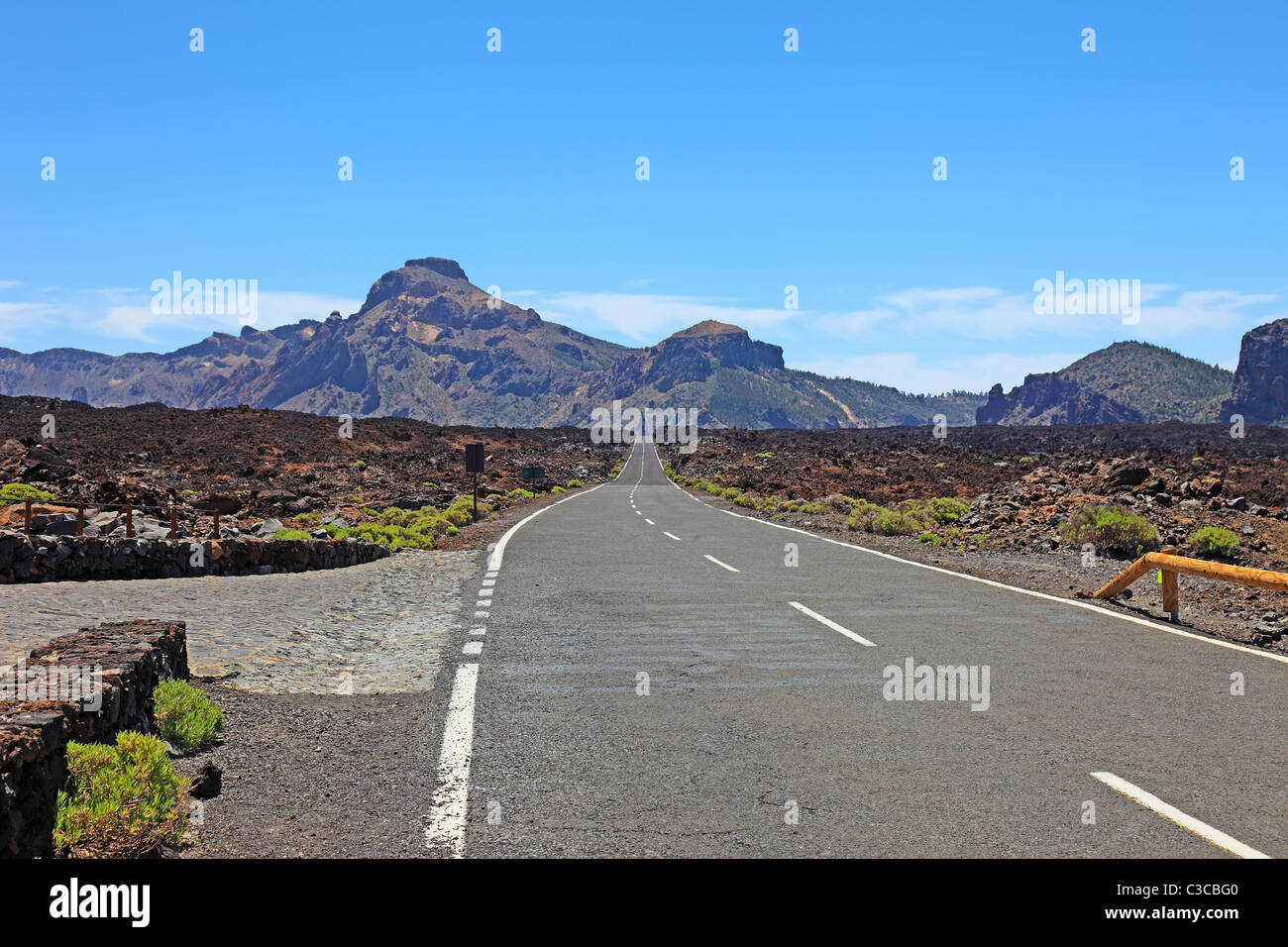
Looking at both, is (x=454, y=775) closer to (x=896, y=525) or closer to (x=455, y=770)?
(x=455, y=770)

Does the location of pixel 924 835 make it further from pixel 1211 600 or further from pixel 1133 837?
pixel 1211 600

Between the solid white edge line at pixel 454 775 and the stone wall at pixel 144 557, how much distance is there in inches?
300

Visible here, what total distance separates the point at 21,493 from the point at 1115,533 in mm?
26954

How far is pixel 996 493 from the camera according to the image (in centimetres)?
2538

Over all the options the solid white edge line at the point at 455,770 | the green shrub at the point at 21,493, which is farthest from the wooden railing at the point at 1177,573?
the green shrub at the point at 21,493

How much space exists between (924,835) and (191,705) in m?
4.45

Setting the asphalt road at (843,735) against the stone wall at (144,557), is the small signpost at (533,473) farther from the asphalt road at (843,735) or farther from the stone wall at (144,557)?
the asphalt road at (843,735)

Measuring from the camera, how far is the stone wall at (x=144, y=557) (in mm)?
11609

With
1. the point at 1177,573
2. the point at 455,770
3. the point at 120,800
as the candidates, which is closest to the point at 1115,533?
the point at 1177,573

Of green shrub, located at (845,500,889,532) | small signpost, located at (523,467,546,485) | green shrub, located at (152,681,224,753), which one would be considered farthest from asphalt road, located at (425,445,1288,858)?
small signpost, located at (523,467,546,485)

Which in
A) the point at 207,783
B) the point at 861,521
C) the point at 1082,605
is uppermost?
the point at 207,783

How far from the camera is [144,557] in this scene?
41.7 ft

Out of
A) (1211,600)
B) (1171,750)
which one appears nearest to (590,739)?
(1171,750)
